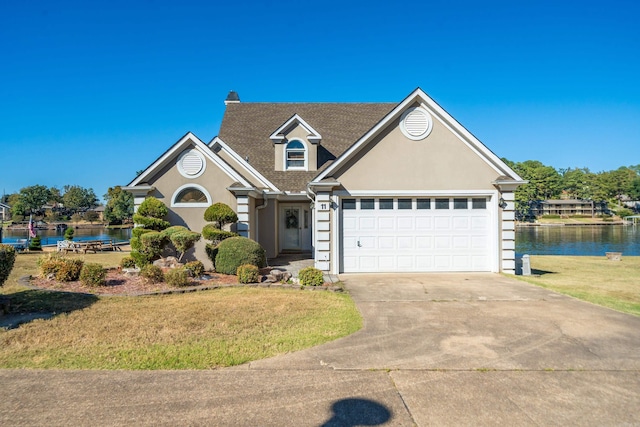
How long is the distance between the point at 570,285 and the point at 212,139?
47.4 feet

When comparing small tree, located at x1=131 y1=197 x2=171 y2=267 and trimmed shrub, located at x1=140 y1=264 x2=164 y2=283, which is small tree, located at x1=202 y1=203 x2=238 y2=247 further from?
trimmed shrub, located at x1=140 y1=264 x2=164 y2=283

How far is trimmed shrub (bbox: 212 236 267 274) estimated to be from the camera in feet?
38.1

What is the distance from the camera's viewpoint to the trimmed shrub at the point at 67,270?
33.2 feet

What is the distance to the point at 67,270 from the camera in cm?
1019

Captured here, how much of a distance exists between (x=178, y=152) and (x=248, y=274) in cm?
585

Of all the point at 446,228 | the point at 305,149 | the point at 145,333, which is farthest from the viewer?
the point at 305,149

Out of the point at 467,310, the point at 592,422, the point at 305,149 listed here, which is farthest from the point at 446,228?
the point at 592,422

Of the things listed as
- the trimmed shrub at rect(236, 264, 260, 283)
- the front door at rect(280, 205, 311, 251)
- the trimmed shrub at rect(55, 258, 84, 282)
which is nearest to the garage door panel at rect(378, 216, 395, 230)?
the trimmed shrub at rect(236, 264, 260, 283)

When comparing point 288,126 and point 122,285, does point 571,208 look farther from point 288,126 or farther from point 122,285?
point 122,285

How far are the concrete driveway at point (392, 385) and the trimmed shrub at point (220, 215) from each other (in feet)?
26.0

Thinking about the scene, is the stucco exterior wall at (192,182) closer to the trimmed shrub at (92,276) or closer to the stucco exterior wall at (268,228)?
the stucco exterior wall at (268,228)

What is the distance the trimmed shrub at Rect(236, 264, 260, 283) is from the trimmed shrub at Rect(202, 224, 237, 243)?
2.26 m

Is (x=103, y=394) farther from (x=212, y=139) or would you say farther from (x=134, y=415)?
(x=212, y=139)

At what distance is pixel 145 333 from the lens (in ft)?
19.9
